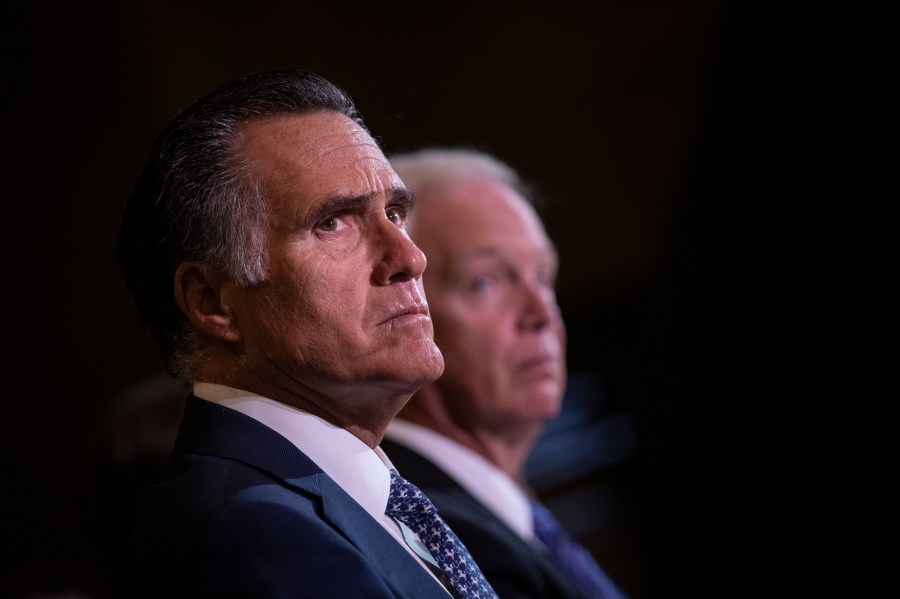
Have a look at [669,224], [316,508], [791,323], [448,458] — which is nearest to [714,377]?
[791,323]

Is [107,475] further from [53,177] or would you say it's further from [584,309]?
[584,309]

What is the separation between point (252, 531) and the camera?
0.97 meters

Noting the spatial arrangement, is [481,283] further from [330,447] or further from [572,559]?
[330,447]

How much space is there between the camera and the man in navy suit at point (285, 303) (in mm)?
1088

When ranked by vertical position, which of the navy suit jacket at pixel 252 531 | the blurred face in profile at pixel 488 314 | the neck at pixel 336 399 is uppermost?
the neck at pixel 336 399

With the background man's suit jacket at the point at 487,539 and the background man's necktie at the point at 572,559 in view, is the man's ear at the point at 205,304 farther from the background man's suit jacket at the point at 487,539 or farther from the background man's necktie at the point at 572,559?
the background man's necktie at the point at 572,559

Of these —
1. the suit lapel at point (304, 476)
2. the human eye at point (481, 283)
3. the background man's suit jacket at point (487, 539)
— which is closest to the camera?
the suit lapel at point (304, 476)

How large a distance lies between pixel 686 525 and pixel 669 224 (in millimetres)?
1297


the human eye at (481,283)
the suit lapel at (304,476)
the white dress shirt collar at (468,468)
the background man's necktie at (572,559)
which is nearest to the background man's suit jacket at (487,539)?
the white dress shirt collar at (468,468)

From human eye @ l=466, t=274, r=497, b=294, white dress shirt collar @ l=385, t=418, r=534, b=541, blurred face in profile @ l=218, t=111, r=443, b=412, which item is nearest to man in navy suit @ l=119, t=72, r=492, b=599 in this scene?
blurred face in profile @ l=218, t=111, r=443, b=412

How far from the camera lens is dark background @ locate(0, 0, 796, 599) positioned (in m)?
3.38

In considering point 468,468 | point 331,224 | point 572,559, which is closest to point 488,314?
point 468,468

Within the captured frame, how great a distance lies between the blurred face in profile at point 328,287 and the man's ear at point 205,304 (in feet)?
0.05

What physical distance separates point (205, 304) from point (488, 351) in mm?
1001
